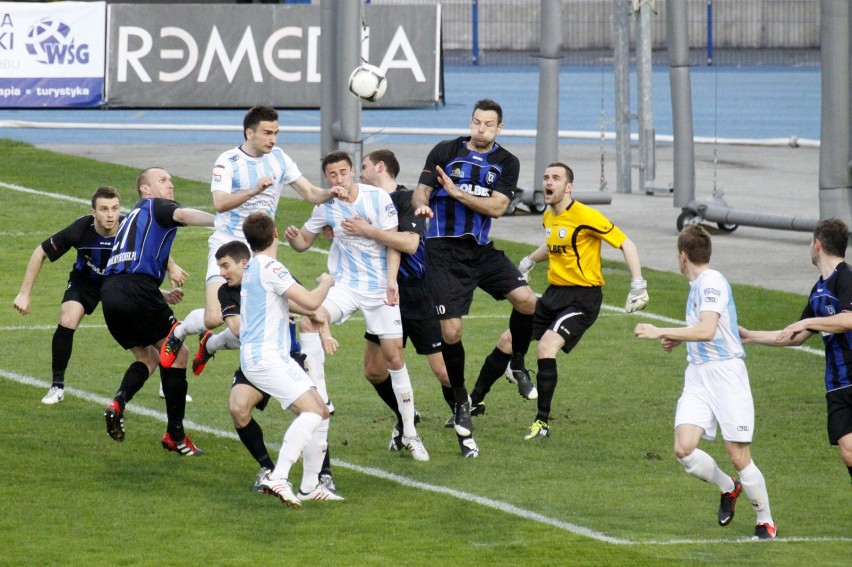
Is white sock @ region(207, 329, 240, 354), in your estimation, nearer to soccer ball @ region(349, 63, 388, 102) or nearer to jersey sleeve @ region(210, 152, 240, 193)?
jersey sleeve @ region(210, 152, 240, 193)

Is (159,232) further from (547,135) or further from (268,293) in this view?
(547,135)

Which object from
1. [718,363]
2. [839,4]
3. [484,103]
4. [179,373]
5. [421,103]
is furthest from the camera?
[421,103]

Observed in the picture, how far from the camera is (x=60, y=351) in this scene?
11867 mm

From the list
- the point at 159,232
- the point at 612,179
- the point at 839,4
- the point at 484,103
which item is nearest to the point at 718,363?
the point at 484,103

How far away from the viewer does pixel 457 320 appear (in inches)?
440

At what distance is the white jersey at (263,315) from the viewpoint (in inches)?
343

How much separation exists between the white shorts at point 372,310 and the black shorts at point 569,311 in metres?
1.53

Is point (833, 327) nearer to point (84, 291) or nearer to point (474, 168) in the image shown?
point (474, 168)

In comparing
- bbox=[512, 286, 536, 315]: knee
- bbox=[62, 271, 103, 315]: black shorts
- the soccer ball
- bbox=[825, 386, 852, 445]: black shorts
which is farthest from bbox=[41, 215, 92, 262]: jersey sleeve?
bbox=[825, 386, 852, 445]: black shorts

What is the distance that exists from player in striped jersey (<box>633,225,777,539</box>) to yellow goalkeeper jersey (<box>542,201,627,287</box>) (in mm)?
2467

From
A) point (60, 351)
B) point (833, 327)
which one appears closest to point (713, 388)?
point (833, 327)

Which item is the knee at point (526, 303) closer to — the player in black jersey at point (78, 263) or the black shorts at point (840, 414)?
the player in black jersey at point (78, 263)

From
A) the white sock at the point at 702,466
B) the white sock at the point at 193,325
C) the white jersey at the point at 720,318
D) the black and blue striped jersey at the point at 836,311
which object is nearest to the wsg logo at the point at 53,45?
the white sock at the point at 193,325

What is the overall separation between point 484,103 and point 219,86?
20.3 m
